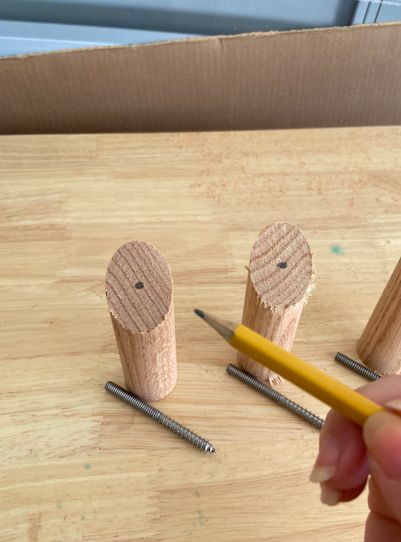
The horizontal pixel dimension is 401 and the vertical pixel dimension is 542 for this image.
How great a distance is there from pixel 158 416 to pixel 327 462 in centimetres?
19

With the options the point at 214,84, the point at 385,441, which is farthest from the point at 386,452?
the point at 214,84

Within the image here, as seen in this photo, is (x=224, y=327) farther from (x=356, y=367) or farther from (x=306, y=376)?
(x=356, y=367)

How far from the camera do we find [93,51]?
2.47 feet

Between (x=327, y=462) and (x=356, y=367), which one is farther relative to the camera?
(x=356, y=367)

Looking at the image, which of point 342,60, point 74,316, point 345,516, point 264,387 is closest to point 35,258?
point 74,316

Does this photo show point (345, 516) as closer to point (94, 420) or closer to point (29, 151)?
point (94, 420)

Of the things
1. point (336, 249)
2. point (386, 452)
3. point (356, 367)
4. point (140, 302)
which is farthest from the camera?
point (336, 249)

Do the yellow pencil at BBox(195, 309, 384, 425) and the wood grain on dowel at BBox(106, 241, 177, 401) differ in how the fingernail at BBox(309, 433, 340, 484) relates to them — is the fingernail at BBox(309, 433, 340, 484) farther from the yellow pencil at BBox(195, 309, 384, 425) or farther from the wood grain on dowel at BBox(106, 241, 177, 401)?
the wood grain on dowel at BBox(106, 241, 177, 401)

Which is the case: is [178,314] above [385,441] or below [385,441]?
below

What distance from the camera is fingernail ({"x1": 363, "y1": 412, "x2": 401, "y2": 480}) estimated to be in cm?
27

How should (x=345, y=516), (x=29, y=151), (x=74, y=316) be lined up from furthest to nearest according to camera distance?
(x=29, y=151), (x=74, y=316), (x=345, y=516)

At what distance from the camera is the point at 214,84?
32.1 inches

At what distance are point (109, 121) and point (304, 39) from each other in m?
0.36

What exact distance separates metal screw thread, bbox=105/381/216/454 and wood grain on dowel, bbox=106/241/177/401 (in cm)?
6
